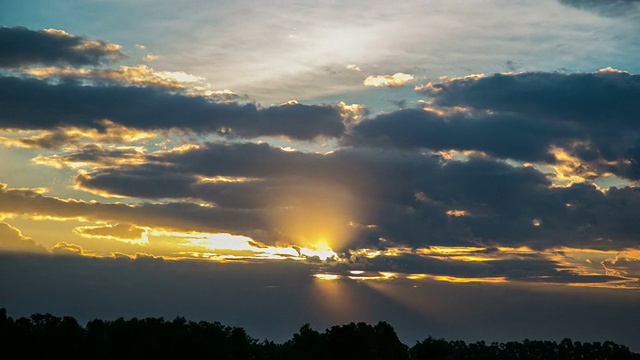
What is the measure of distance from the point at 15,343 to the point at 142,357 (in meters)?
28.1

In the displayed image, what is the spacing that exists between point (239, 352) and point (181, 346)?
23.2 metres

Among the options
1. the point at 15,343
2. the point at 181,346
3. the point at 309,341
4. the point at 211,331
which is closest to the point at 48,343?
the point at 15,343

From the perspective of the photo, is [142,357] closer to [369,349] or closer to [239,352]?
[239,352]

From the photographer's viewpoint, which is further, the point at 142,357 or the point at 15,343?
the point at 142,357

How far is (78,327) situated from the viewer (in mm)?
174375

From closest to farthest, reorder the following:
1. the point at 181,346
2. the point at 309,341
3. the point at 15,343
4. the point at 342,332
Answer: the point at 15,343 → the point at 181,346 → the point at 342,332 → the point at 309,341

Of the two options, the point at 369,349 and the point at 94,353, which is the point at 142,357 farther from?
the point at 369,349

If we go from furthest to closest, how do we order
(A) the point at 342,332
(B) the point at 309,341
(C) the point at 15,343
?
1. (B) the point at 309,341
2. (A) the point at 342,332
3. (C) the point at 15,343

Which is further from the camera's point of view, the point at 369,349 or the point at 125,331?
the point at 369,349

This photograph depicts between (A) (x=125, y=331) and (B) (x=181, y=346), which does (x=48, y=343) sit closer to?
(A) (x=125, y=331)

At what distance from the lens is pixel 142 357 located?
166625mm

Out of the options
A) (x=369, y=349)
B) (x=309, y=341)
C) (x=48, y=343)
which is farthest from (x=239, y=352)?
(x=48, y=343)

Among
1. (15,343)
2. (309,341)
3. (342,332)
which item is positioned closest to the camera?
(15,343)

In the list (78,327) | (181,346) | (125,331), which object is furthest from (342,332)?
(78,327)
